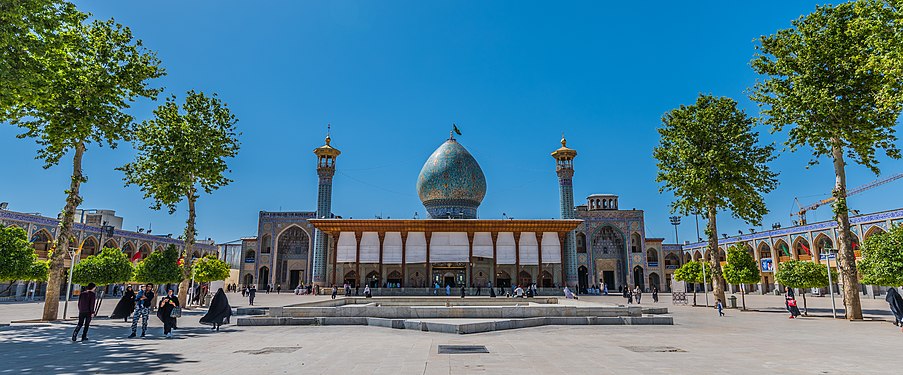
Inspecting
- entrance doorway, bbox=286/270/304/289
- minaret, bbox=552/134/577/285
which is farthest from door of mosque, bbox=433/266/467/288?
entrance doorway, bbox=286/270/304/289

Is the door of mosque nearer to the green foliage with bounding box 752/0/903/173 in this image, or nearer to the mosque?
the mosque

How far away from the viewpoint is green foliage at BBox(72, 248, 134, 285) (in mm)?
18125

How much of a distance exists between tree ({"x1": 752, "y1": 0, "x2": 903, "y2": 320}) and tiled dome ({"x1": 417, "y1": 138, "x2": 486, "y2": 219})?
75.3ft

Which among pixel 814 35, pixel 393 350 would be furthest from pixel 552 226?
pixel 393 350

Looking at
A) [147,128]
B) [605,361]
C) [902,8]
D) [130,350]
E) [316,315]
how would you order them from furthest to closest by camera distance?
[147,128] → [316,315] → [902,8] → [130,350] → [605,361]

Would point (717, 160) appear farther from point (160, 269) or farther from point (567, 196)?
point (160, 269)

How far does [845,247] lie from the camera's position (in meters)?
16.7

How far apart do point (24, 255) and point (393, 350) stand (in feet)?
49.5

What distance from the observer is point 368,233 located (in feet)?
115

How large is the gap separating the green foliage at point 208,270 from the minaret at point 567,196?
23389mm

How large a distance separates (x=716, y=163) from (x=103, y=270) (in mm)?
25056

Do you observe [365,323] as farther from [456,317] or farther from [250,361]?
[250,361]

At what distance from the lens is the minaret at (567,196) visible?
37.6m

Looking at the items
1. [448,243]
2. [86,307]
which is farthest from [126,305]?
[448,243]
